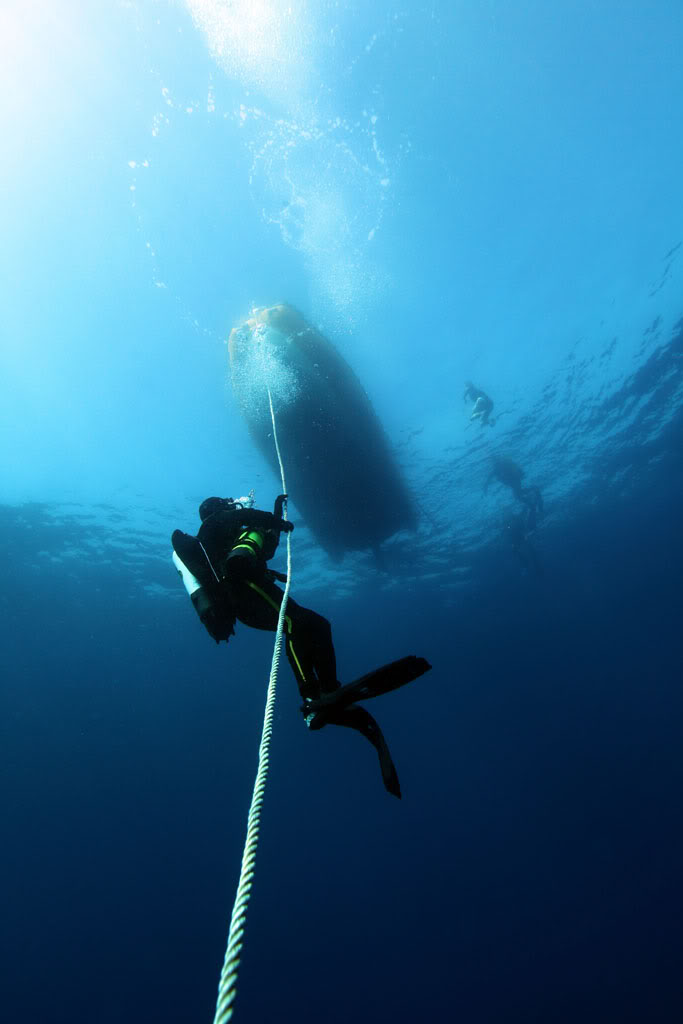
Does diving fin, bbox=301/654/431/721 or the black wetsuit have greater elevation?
the black wetsuit

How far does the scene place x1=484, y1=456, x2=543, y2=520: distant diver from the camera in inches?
897

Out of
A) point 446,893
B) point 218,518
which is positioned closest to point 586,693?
point 446,893

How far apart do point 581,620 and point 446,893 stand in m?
26.4

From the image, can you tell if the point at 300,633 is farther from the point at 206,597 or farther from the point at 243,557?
the point at 206,597

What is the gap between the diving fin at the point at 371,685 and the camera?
3.01 m

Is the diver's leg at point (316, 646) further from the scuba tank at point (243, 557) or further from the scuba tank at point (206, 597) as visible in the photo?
the scuba tank at point (206, 597)

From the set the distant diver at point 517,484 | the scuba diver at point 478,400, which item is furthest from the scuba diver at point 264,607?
the distant diver at point 517,484

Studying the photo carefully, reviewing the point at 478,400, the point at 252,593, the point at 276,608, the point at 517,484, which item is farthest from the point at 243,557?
the point at 517,484

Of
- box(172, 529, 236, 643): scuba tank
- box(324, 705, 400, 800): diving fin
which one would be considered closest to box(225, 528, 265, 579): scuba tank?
box(172, 529, 236, 643): scuba tank

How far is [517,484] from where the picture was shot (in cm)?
2386

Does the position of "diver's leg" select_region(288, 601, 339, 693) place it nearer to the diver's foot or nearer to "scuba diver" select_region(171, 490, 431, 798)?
"scuba diver" select_region(171, 490, 431, 798)

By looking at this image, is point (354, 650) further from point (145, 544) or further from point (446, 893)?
point (446, 893)

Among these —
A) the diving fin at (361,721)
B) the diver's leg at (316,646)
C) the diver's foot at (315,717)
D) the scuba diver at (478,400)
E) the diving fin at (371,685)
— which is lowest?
the diving fin at (361,721)

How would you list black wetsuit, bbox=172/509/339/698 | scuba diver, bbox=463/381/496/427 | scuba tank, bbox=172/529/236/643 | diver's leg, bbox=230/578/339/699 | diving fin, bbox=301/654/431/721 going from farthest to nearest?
scuba diver, bbox=463/381/496/427 < scuba tank, bbox=172/529/236/643 < black wetsuit, bbox=172/509/339/698 < diver's leg, bbox=230/578/339/699 < diving fin, bbox=301/654/431/721
